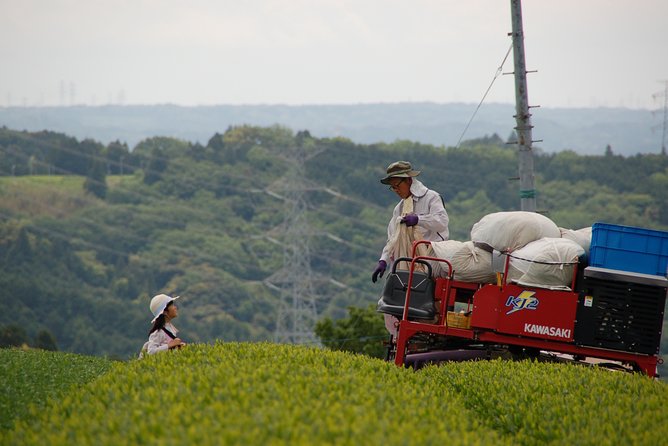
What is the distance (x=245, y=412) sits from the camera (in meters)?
7.43

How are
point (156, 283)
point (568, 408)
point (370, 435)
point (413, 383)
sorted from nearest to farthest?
point (370, 435) < point (568, 408) < point (413, 383) < point (156, 283)

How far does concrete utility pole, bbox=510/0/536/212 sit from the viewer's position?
805 inches

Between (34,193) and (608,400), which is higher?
(608,400)

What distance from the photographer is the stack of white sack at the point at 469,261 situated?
11797 mm

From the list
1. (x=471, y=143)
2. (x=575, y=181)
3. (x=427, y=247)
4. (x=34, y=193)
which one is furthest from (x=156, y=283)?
(x=427, y=247)

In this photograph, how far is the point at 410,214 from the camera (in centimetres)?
1263

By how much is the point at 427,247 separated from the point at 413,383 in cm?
283

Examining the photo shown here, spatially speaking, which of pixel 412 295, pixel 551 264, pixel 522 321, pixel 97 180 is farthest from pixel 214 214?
pixel 551 264

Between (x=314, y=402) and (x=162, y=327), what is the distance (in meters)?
3.70

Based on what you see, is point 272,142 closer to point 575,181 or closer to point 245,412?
point 575,181

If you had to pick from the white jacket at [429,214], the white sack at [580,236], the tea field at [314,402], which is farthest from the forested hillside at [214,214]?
the tea field at [314,402]

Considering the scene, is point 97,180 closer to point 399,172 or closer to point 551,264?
point 399,172

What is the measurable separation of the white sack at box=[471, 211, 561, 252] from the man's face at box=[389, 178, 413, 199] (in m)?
1.35

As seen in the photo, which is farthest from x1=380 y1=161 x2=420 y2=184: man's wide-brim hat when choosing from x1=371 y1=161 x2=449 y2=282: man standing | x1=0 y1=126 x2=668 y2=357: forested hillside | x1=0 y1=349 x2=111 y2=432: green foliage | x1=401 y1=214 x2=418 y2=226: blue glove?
x1=0 y1=126 x2=668 y2=357: forested hillside
